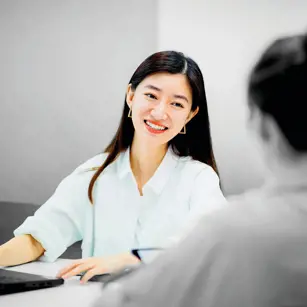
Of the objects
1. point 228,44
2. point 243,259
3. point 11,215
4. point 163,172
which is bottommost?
point 11,215

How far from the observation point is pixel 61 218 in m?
1.31

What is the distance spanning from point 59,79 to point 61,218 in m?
0.78

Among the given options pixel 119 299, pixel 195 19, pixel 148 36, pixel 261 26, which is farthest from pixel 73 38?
pixel 119 299

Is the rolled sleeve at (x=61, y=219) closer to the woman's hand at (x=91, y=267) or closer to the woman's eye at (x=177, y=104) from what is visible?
the woman's hand at (x=91, y=267)

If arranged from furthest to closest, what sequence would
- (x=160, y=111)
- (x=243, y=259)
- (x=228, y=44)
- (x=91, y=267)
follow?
(x=228, y=44), (x=160, y=111), (x=91, y=267), (x=243, y=259)

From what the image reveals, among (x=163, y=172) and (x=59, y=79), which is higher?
(x=59, y=79)

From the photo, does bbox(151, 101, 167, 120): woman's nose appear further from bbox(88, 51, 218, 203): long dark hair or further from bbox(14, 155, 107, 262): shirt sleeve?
bbox(14, 155, 107, 262): shirt sleeve

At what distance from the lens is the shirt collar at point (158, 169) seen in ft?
4.49

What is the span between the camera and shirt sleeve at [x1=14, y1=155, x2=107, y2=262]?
1.20 meters

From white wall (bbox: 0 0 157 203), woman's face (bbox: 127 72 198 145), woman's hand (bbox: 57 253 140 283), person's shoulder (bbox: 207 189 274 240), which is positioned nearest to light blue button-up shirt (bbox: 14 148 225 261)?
woman's face (bbox: 127 72 198 145)

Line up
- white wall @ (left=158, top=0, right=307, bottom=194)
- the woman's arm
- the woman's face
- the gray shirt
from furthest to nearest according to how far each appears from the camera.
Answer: white wall @ (left=158, top=0, right=307, bottom=194)
the woman's face
the woman's arm
the gray shirt

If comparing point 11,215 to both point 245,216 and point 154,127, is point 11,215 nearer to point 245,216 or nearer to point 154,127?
point 154,127

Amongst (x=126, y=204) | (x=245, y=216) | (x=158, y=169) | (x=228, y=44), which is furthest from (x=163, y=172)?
(x=245, y=216)

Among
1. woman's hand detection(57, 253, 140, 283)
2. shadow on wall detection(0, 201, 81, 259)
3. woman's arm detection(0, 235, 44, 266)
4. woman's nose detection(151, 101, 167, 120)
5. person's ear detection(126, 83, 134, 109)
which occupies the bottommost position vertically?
shadow on wall detection(0, 201, 81, 259)
